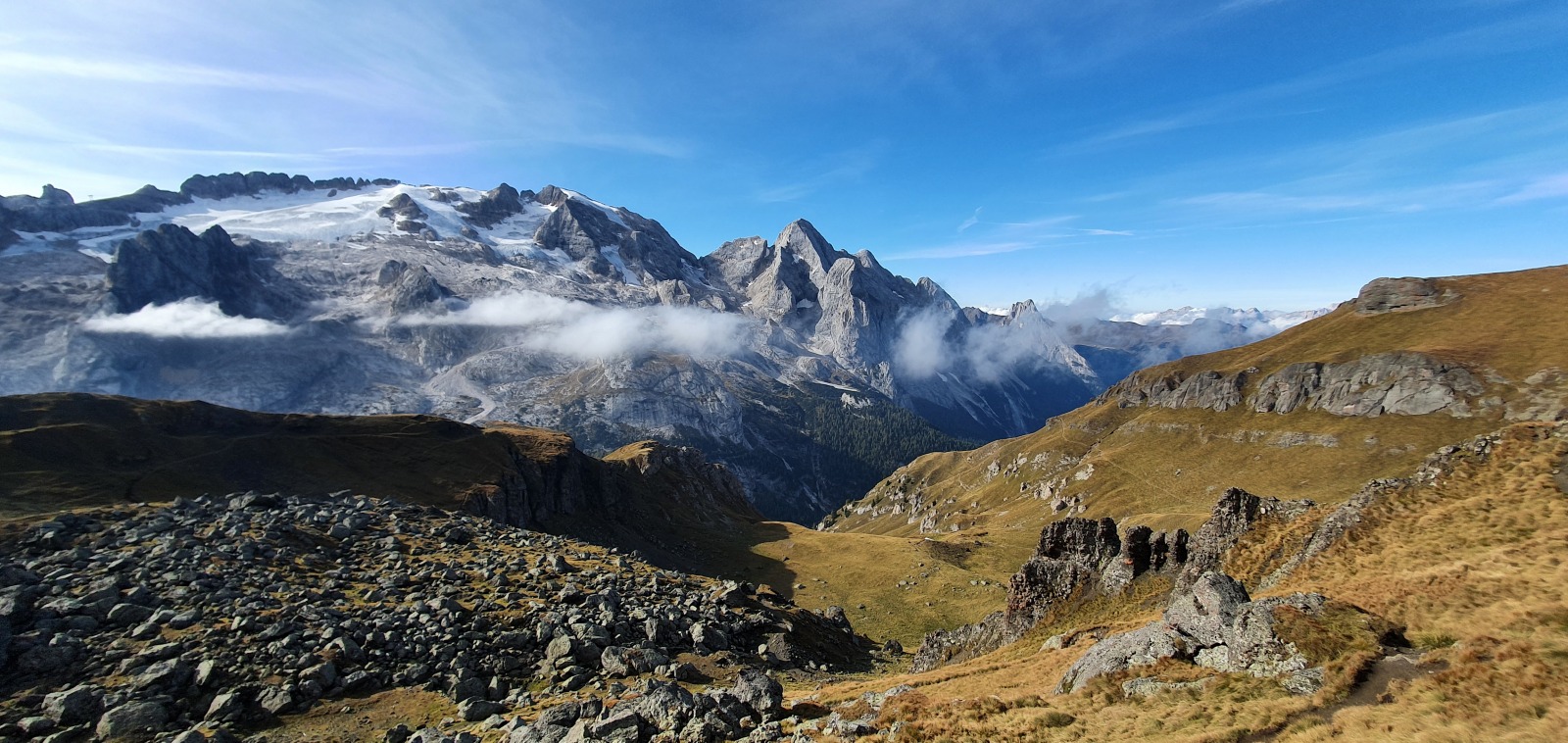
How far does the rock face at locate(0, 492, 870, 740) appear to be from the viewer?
29.3 m

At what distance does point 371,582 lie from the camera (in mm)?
47000

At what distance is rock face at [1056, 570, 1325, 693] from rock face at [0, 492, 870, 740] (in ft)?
50.0

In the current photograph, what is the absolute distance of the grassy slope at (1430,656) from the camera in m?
18.4

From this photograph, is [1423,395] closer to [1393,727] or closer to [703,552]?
[703,552]

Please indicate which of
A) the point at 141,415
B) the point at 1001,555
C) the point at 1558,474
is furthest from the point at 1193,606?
the point at 141,415

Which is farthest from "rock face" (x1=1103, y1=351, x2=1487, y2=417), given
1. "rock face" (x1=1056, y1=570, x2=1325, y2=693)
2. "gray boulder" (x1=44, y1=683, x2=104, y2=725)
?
"gray boulder" (x1=44, y1=683, x2=104, y2=725)

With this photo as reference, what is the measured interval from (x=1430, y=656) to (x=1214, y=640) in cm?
649

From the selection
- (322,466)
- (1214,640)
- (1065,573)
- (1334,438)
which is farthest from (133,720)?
(1334,438)

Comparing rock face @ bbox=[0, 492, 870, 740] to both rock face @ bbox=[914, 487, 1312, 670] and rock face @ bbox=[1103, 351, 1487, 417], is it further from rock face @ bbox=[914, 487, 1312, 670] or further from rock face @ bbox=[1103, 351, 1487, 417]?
rock face @ bbox=[1103, 351, 1487, 417]

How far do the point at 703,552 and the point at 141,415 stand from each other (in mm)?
104851

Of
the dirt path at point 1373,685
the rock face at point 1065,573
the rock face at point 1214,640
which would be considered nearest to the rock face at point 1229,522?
the rock face at point 1065,573

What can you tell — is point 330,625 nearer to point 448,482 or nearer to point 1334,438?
point 448,482

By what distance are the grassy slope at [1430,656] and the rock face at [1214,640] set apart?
111 centimetres

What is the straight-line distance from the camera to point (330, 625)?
37344mm
